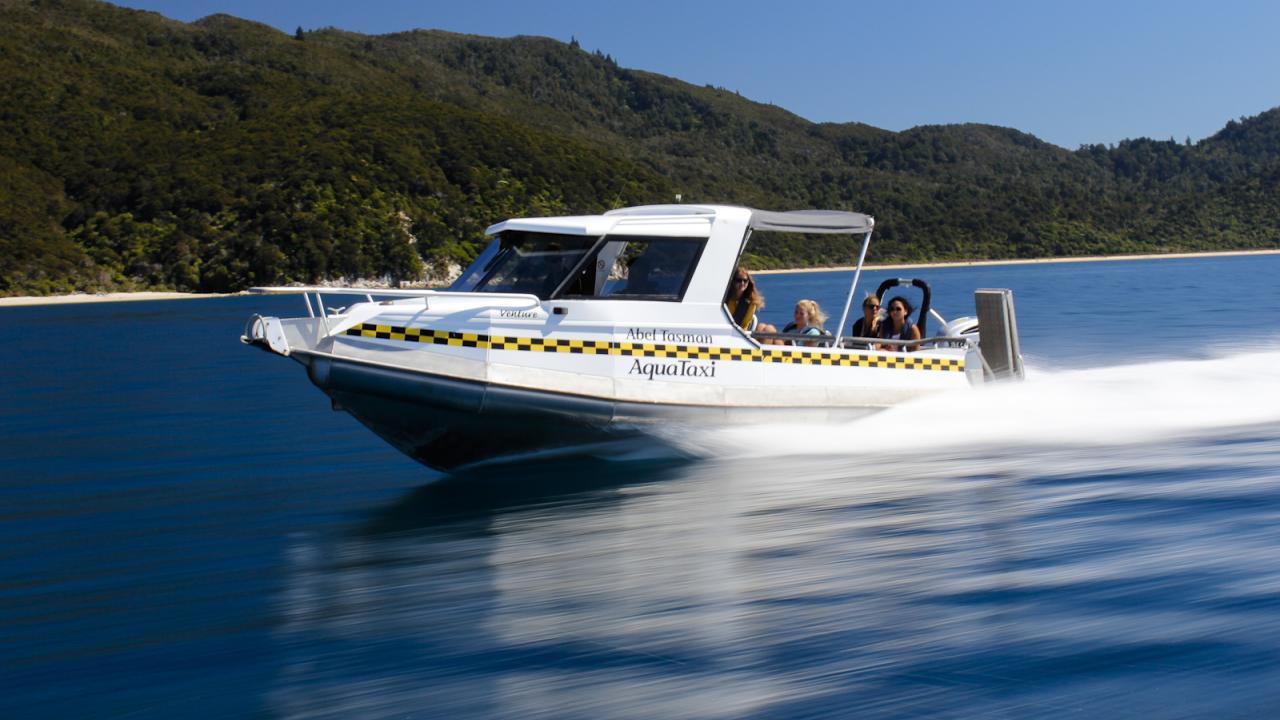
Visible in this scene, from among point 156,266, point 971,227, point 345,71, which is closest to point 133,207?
point 156,266

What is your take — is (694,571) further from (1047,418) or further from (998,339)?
(1047,418)

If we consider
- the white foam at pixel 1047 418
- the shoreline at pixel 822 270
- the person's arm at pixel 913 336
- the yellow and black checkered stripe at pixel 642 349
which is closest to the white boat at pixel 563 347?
the yellow and black checkered stripe at pixel 642 349

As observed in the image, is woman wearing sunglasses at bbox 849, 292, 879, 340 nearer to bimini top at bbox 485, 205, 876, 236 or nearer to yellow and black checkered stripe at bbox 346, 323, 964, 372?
yellow and black checkered stripe at bbox 346, 323, 964, 372

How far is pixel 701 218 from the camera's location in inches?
419

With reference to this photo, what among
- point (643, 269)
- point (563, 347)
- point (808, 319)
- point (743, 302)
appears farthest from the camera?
point (808, 319)

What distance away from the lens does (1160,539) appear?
7.98 meters

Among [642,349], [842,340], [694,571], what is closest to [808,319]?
[842,340]

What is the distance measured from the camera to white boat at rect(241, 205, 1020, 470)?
9.87 metres

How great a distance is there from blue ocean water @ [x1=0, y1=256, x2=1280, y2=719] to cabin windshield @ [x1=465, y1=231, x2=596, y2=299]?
5.23 ft

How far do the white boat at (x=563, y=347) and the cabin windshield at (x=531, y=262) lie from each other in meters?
0.01

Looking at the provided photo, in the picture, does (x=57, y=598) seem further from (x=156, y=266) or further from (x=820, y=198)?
(x=820, y=198)

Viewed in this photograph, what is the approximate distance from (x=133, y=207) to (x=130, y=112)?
24.1 m

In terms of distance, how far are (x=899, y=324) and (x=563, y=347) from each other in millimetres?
3744

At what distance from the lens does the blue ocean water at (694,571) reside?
225 inches
